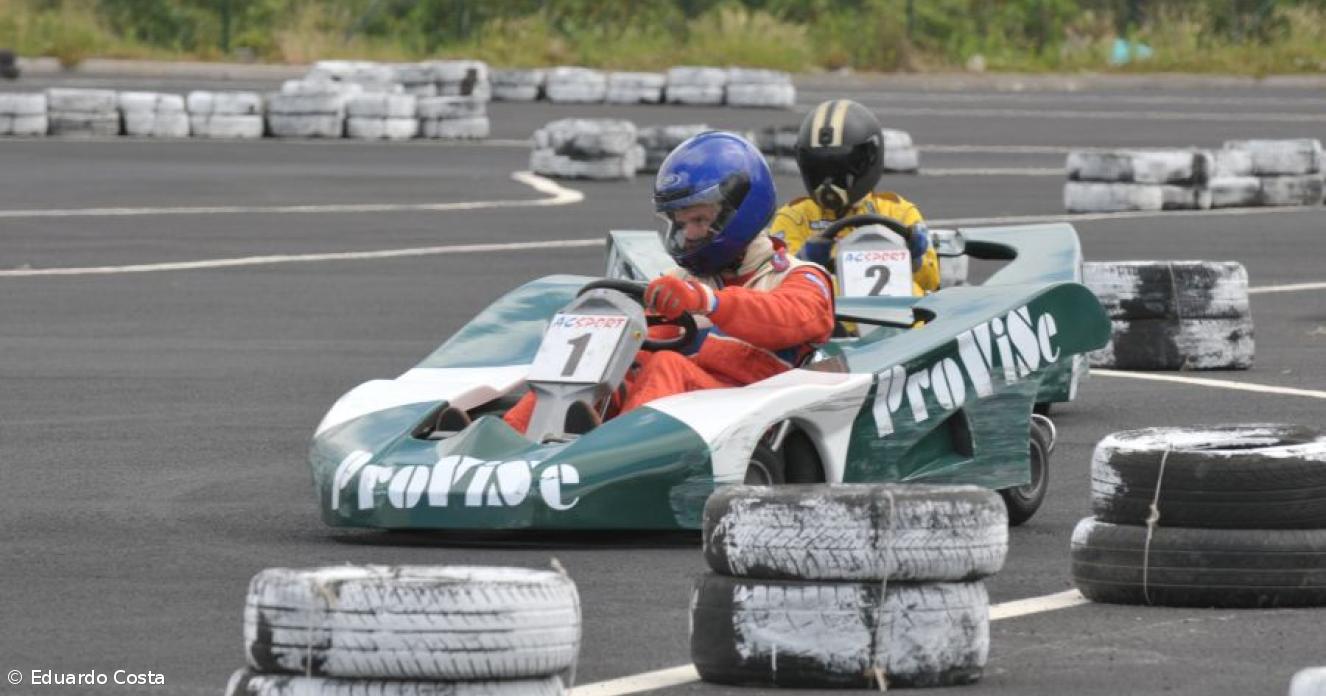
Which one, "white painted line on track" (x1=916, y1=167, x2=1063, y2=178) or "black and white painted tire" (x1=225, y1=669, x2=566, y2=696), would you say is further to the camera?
"white painted line on track" (x1=916, y1=167, x2=1063, y2=178)

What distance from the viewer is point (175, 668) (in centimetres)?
614

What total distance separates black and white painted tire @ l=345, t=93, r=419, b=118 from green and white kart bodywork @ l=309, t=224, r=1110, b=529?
20.9 meters

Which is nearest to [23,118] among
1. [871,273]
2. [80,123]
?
[80,123]

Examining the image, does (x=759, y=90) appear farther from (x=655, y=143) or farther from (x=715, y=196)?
(x=715, y=196)

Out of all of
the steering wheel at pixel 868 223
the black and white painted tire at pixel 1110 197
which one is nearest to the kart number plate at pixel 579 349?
the steering wheel at pixel 868 223

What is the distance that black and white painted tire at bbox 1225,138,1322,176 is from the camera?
24.2 metres

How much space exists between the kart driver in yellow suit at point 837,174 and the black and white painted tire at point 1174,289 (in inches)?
91.3

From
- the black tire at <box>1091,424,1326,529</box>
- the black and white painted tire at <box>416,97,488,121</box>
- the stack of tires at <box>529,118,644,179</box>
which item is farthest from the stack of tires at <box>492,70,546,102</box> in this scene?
the black tire at <box>1091,424,1326,529</box>

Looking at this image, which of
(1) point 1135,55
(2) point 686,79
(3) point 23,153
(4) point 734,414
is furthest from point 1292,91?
(4) point 734,414

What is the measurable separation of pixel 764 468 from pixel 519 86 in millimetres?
30894

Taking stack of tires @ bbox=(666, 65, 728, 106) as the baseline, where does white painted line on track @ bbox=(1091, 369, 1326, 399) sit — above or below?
above

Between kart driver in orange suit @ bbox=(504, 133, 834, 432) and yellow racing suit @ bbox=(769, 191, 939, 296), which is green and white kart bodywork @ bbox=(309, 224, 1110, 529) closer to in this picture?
kart driver in orange suit @ bbox=(504, 133, 834, 432)

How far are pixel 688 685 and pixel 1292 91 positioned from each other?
120ft

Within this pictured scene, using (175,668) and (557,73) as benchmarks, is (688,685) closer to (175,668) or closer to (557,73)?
(175,668)
